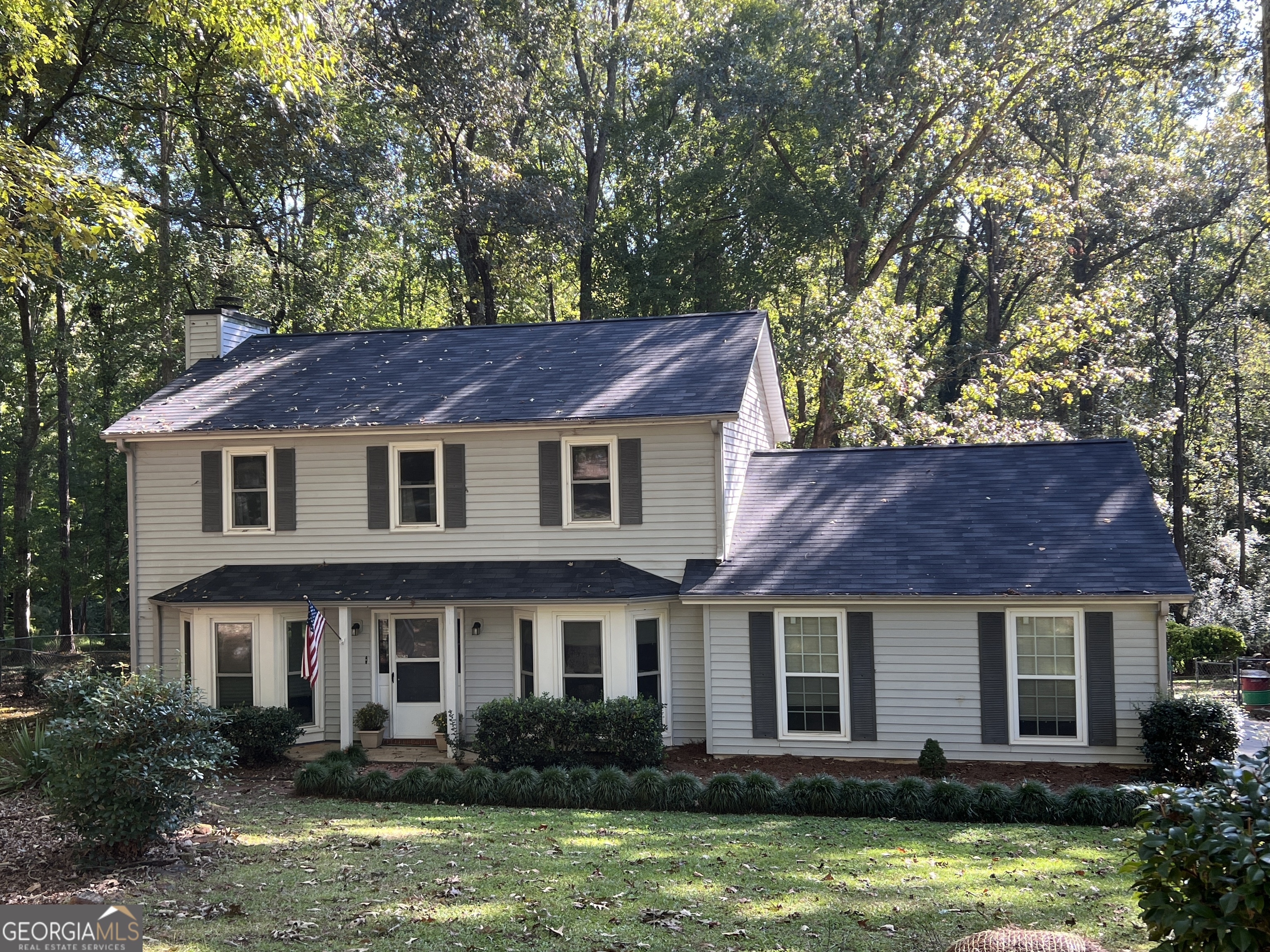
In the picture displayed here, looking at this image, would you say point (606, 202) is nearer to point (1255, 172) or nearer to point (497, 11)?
point (497, 11)

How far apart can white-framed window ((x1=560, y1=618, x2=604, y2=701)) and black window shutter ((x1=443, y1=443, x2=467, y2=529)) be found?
259 centimetres

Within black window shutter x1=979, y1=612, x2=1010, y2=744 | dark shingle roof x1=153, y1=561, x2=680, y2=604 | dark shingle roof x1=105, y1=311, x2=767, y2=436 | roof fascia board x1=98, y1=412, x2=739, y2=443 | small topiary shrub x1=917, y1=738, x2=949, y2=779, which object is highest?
dark shingle roof x1=105, y1=311, x2=767, y2=436

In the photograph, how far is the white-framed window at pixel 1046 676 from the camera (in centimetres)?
1330

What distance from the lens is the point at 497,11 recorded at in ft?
92.5

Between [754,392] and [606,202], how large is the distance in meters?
20.2

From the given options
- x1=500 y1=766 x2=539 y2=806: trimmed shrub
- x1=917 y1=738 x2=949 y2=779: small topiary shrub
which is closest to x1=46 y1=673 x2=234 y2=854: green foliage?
x1=500 y1=766 x2=539 y2=806: trimmed shrub

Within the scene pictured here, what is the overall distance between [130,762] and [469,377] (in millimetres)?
9490

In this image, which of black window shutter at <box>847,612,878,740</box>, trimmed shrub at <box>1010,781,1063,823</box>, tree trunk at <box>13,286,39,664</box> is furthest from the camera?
tree trunk at <box>13,286,39,664</box>

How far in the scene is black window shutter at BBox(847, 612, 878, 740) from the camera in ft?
45.4

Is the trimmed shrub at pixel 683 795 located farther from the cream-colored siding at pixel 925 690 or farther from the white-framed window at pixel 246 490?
the white-framed window at pixel 246 490

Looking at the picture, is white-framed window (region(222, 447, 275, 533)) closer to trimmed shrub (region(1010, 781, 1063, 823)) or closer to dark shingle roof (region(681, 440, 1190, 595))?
dark shingle roof (region(681, 440, 1190, 595))

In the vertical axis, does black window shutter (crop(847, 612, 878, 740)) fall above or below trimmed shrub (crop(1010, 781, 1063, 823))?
above

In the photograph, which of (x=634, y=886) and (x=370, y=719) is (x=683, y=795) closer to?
(x=634, y=886)

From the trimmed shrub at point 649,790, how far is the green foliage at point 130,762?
4773 mm
